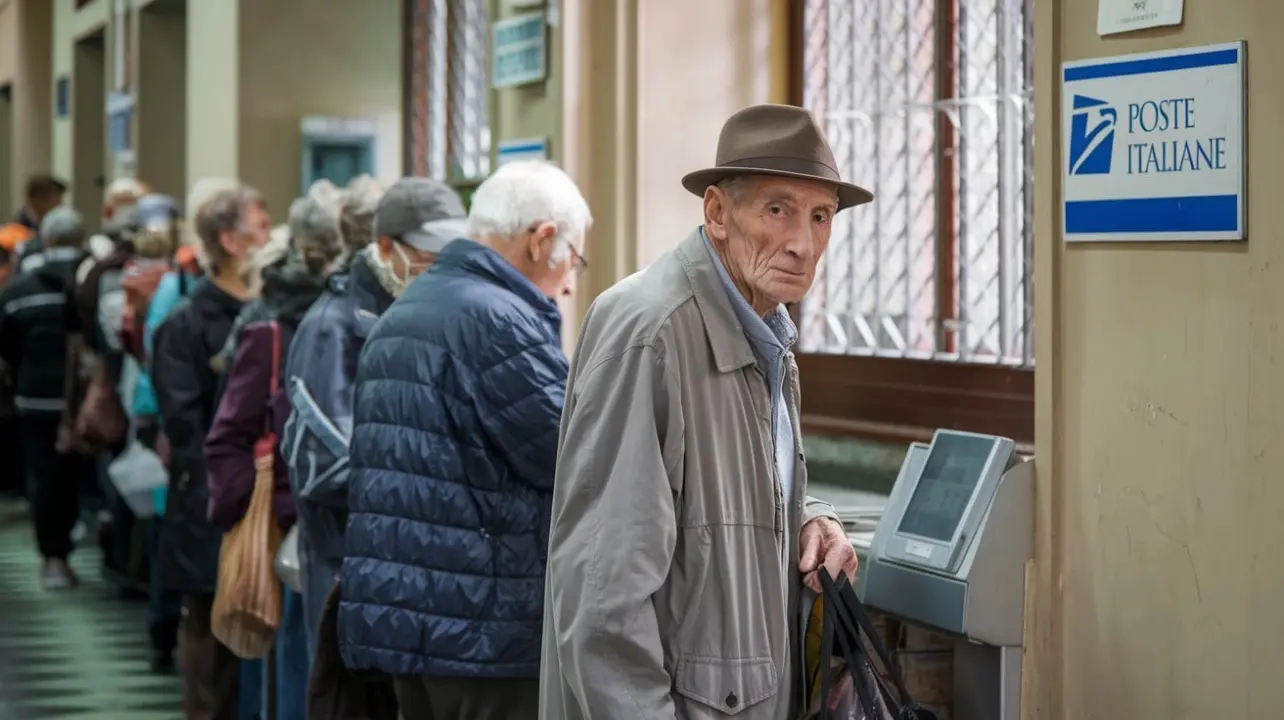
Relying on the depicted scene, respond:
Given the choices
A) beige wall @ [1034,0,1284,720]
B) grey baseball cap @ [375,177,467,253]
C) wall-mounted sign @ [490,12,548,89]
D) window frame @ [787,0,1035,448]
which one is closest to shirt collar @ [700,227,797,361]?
beige wall @ [1034,0,1284,720]

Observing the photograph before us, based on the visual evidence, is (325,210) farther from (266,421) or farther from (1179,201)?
(1179,201)

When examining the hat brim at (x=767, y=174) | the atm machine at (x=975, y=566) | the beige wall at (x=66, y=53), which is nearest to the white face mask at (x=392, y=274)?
the atm machine at (x=975, y=566)

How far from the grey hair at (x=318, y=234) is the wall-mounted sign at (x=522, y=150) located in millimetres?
505

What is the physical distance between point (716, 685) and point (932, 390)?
5.83 ft

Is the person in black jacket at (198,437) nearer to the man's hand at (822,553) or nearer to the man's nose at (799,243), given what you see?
the man's hand at (822,553)

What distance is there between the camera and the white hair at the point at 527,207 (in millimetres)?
3195

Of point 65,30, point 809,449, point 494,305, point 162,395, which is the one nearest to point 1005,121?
point 809,449

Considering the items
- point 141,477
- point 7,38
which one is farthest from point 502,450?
point 7,38

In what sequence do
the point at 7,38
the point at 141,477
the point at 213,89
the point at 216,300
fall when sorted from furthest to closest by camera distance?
the point at 7,38 < the point at 213,89 < the point at 141,477 < the point at 216,300

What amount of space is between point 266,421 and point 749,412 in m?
2.42

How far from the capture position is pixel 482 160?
5.96m

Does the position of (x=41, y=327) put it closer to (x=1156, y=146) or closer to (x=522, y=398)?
(x=522, y=398)

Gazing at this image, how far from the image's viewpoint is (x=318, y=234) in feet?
14.8

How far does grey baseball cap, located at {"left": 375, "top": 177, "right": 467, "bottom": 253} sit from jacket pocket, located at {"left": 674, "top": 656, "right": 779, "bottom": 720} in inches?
73.5
